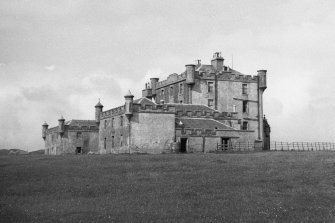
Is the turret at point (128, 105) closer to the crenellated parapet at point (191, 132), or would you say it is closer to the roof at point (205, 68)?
the crenellated parapet at point (191, 132)

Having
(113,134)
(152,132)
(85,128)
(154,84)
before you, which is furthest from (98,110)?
(152,132)

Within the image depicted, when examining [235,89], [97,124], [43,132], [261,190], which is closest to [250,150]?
[235,89]

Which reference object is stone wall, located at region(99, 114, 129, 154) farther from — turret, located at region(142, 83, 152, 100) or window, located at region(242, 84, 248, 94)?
window, located at region(242, 84, 248, 94)

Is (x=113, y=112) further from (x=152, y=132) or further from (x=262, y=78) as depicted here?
(x=262, y=78)

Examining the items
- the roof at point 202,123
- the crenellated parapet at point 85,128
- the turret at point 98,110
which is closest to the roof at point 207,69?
the roof at point 202,123

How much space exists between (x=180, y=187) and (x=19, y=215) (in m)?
9.51

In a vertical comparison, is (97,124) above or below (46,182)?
above

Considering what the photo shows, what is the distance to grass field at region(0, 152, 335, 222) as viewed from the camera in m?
20.4

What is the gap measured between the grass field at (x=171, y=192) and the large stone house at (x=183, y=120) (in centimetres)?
1831

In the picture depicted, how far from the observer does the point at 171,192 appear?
25328 mm

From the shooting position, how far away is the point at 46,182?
29.5m

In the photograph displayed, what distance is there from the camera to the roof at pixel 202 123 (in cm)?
6053

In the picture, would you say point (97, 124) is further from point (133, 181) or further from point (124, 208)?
point (124, 208)

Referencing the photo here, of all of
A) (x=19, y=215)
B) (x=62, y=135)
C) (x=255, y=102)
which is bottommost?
(x=19, y=215)
